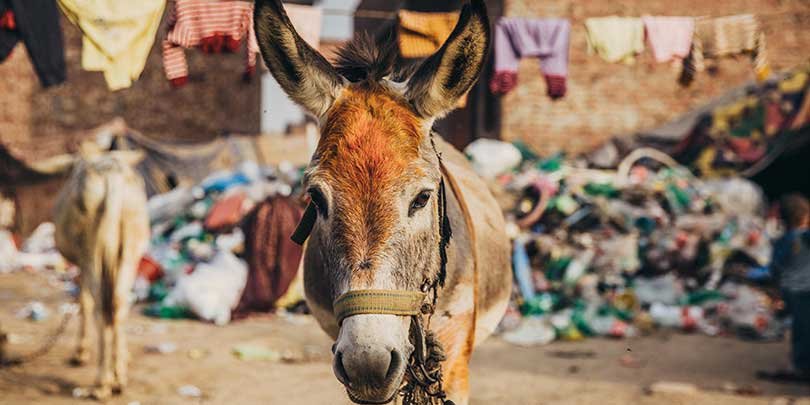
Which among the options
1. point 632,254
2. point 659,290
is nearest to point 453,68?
point 659,290

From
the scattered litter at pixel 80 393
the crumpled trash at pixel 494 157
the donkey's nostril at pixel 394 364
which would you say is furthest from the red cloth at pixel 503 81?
the donkey's nostril at pixel 394 364

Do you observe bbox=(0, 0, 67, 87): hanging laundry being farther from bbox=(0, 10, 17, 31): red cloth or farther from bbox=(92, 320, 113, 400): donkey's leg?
bbox=(92, 320, 113, 400): donkey's leg

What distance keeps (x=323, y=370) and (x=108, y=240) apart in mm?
2189

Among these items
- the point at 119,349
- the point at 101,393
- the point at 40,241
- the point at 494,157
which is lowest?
the point at 40,241

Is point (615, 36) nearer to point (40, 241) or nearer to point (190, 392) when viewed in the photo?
point (190, 392)

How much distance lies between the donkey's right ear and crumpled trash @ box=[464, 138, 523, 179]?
353 inches

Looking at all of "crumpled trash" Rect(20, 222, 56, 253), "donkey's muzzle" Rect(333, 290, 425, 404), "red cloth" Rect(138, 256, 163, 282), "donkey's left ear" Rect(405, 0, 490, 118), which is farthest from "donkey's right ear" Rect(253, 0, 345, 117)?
"crumpled trash" Rect(20, 222, 56, 253)

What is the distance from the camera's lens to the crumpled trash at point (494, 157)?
1145 cm

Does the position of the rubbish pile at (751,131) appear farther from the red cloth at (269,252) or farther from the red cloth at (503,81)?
the red cloth at (269,252)

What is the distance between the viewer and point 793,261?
241 inches

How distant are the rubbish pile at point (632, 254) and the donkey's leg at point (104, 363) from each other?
4288mm

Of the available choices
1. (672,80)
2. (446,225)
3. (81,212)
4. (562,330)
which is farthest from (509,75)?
(672,80)

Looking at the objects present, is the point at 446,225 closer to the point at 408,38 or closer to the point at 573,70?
the point at 408,38

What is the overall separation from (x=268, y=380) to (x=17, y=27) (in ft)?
11.7
